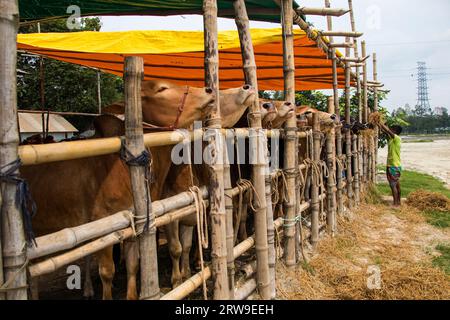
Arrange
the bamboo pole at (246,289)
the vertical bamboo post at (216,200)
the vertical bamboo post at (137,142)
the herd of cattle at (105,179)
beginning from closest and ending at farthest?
A: the vertical bamboo post at (137,142) < the vertical bamboo post at (216,200) < the herd of cattle at (105,179) < the bamboo pole at (246,289)

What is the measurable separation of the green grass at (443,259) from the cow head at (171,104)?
4112 mm

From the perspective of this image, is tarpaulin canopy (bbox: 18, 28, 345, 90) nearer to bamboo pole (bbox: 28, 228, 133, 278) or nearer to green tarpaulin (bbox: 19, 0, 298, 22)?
green tarpaulin (bbox: 19, 0, 298, 22)

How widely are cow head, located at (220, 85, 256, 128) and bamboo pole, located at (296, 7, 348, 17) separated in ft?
4.76

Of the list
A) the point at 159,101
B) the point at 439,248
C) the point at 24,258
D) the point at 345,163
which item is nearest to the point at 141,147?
the point at 24,258

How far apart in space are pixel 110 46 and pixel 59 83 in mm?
11892

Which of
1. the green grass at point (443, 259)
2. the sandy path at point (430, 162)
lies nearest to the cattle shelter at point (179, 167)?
the green grass at point (443, 259)

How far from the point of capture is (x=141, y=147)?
233 centimetres

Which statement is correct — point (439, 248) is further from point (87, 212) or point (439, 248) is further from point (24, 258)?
point (24, 258)

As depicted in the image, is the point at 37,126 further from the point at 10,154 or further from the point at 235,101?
the point at 10,154

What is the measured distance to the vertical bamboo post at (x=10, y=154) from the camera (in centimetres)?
162

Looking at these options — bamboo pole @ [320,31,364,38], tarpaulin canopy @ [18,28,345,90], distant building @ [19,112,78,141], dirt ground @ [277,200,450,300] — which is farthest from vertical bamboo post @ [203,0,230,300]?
distant building @ [19,112,78,141]

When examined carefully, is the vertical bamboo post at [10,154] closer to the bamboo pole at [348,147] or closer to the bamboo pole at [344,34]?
the bamboo pole at [344,34]

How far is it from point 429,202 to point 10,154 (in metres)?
9.73

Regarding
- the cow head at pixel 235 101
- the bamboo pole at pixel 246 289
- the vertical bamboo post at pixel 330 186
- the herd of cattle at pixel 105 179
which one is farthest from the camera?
the vertical bamboo post at pixel 330 186
